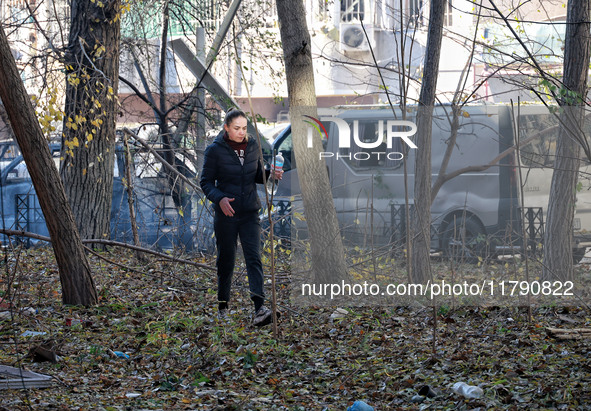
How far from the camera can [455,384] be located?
15.2ft

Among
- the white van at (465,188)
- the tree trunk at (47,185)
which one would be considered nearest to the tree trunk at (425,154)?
the white van at (465,188)

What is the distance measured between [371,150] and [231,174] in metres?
1.41

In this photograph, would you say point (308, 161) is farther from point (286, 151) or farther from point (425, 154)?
point (286, 151)

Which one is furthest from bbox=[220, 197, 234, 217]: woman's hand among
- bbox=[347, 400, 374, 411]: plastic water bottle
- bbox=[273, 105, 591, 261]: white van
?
bbox=[347, 400, 374, 411]: plastic water bottle

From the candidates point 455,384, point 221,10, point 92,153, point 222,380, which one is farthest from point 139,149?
point 455,384

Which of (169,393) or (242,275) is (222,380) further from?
(242,275)

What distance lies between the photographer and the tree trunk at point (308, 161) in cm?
792

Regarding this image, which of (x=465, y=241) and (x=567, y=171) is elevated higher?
(x=567, y=171)

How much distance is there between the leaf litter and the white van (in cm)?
72

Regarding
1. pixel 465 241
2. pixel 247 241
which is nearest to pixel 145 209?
pixel 247 241

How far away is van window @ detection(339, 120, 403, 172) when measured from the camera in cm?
720

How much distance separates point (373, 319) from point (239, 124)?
2.17 meters

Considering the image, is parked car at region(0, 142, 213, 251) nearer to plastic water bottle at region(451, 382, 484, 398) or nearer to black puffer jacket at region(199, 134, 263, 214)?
black puffer jacket at region(199, 134, 263, 214)

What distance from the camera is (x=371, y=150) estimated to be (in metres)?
7.21
